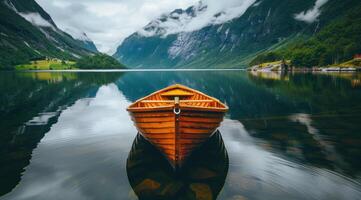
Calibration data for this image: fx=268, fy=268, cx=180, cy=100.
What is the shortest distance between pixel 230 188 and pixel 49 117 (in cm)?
1931

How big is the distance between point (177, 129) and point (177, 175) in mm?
1917

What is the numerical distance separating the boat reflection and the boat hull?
27.7 inches

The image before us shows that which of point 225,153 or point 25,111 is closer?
point 225,153

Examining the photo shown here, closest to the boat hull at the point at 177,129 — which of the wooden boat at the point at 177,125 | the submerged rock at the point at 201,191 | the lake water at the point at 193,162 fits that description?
the wooden boat at the point at 177,125

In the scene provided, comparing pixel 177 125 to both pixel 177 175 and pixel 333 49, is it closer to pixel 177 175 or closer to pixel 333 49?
pixel 177 175

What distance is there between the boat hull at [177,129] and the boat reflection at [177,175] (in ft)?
2.31

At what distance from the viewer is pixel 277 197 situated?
30.7ft

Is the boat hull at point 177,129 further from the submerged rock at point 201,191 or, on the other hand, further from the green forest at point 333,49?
the green forest at point 333,49

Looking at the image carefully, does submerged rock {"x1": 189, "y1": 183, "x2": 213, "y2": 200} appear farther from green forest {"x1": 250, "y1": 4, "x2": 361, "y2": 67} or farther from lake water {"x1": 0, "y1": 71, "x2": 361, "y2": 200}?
green forest {"x1": 250, "y1": 4, "x2": 361, "y2": 67}

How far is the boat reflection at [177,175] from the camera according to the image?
973cm

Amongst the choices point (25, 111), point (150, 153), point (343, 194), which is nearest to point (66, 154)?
point (150, 153)

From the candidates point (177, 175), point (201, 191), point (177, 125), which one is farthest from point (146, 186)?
point (177, 125)

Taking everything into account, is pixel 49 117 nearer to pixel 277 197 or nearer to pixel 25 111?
pixel 25 111

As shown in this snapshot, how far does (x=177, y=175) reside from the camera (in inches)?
438
